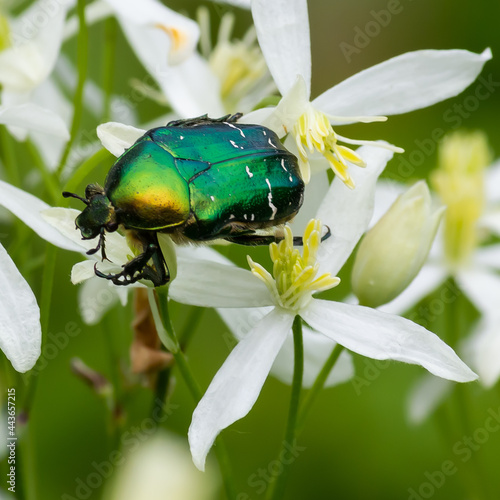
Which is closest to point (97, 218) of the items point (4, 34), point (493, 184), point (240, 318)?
point (240, 318)

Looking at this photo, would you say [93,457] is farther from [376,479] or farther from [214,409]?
[214,409]

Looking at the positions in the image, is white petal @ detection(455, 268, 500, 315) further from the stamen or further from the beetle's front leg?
the beetle's front leg

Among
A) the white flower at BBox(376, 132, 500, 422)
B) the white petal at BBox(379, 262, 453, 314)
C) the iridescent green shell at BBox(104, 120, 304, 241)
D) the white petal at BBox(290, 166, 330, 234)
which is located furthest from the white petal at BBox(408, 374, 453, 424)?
the iridescent green shell at BBox(104, 120, 304, 241)

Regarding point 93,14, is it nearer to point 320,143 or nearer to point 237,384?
point 320,143

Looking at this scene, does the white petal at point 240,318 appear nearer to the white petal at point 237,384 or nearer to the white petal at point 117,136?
the white petal at point 237,384

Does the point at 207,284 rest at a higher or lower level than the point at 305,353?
higher

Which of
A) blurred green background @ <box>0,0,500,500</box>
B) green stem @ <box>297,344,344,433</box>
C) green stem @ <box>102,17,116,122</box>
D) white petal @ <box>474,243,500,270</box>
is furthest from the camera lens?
blurred green background @ <box>0,0,500,500</box>

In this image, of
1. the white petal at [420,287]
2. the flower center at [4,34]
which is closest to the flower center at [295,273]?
the flower center at [4,34]
